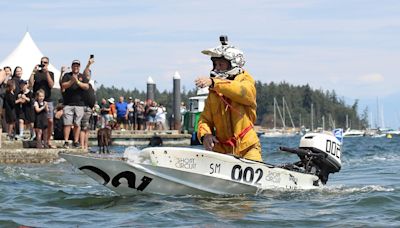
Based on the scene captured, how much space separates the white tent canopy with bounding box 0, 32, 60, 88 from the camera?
→ 3622 centimetres

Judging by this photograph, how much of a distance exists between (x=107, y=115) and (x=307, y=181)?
21.8 m

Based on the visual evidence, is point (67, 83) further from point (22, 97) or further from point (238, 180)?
point (238, 180)

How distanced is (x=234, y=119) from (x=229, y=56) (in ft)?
2.38

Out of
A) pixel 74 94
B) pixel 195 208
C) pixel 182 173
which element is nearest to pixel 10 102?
pixel 74 94

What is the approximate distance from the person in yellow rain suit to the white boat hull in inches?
12.7

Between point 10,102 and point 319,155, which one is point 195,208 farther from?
point 10,102

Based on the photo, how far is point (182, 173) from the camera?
10.7 m

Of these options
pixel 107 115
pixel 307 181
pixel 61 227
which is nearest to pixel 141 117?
pixel 107 115

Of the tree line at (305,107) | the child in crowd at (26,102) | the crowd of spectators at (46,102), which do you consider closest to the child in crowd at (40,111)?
the crowd of spectators at (46,102)

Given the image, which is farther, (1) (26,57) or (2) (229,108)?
(1) (26,57)

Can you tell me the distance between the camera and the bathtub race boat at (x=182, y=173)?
10477mm

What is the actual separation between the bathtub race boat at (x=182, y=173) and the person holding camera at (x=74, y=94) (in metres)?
7.74

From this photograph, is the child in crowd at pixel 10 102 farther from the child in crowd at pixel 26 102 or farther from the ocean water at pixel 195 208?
the ocean water at pixel 195 208

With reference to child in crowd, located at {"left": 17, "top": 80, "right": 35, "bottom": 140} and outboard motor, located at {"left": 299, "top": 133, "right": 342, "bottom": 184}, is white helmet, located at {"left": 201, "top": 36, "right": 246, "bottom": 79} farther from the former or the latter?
child in crowd, located at {"left": 17, "top": 80, "right": 35, "bottom": 140}
